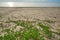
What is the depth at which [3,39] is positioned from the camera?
5.01 ft

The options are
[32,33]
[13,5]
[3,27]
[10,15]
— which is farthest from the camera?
[13,5]

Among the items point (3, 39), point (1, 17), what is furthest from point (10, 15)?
point (3, 39)

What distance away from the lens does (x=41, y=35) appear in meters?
1.65

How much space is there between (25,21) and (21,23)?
0.10 metres

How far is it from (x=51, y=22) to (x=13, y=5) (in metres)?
0.87

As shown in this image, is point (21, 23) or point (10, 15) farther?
point (10, 15)

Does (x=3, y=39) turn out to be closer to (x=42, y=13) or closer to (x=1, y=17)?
(x=1, y=17)

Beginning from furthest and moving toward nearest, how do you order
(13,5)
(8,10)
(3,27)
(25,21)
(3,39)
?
(13,5) < (8,10) < (25,21) < (3,27) < (3,39)

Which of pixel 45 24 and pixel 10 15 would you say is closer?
pixel 45 24

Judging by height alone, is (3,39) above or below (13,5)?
below

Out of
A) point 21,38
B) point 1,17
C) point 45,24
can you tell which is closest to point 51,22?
point 45,24

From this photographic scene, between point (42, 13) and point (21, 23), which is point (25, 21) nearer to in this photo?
point (21, 23)

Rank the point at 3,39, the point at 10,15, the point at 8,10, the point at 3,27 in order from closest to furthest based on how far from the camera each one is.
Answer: the point at 3,39 → the point at 3,27 → the point at 10,15 → the point at 8,10

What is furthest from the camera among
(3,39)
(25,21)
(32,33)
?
(25,21)
